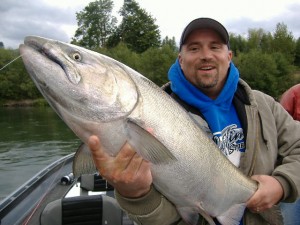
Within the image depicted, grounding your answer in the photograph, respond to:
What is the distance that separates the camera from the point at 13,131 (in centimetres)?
2770

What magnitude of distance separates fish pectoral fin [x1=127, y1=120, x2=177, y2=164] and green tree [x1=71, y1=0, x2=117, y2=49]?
7343 cm

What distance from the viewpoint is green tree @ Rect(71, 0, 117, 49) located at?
7431 cm

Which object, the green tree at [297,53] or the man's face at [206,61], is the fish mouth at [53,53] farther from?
the green tree at [297,53]

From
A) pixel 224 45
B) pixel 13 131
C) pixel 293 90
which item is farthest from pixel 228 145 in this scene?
pixel 13 131

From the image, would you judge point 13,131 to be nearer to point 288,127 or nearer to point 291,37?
point 288,127

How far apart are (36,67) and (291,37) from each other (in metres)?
66.9

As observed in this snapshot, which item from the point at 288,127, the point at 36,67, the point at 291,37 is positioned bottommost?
the point at 288,127

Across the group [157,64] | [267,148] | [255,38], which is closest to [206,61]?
[267,148]

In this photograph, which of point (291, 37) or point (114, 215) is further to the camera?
point (291, 37)

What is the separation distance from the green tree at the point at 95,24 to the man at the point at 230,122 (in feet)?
237

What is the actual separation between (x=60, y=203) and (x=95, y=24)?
73974 mm

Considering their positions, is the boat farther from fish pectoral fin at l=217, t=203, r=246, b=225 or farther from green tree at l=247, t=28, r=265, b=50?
green tree at l=247, t=28, r=265, b=50

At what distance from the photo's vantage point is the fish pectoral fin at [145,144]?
209 cm

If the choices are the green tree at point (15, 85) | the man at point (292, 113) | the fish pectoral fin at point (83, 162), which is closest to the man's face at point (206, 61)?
the fish pectoral fin at point (83, 162)
